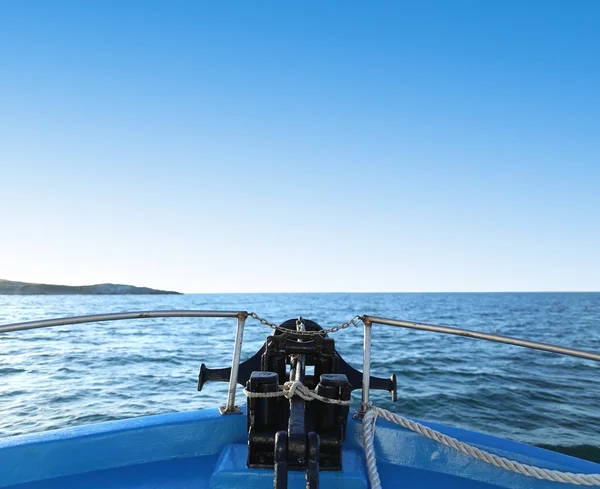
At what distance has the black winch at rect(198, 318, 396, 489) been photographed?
1.26 meters

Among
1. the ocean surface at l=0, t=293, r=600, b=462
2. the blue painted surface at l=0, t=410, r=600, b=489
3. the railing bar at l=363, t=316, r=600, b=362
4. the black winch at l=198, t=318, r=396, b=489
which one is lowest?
the ocean surface at l=0, t=293, r=600, b=462

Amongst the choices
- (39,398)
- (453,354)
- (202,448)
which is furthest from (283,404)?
(453,354)

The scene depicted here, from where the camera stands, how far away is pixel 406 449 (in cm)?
223

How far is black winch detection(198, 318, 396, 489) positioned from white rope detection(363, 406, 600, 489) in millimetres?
165

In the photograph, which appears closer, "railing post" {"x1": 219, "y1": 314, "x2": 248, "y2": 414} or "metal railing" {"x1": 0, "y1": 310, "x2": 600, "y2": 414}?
"metal railing" {"x1": 0, "y1": 310, "x2": 600, "y2": 414}

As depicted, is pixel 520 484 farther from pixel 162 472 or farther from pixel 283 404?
pixel 162 472

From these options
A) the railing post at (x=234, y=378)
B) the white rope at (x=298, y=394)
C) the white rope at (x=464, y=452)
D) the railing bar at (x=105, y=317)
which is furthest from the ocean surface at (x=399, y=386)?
the white rope at (x=298, y=394)

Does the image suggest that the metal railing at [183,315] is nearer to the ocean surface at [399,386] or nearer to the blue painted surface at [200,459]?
the blue painted surface at [200,459]

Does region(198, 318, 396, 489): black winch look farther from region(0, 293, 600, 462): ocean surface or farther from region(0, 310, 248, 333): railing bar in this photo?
region(0, 293, 600, 462): ocean surface

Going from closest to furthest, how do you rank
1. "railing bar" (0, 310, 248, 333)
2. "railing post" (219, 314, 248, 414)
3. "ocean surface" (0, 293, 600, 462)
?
"railing bar" (0, 310, 248, 333), "railing post" (219, 314, 248, 414), "ocean surface" (0, 293, 600, 462)

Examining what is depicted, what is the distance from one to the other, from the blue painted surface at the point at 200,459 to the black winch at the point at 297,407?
186mm

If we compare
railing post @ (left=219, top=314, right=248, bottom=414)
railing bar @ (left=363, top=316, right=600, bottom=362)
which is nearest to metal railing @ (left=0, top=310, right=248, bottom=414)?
railing post @ (left=219, top=314, right=248, bottom=414)

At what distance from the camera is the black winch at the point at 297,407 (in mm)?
1263

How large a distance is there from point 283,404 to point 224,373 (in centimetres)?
71
